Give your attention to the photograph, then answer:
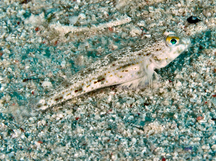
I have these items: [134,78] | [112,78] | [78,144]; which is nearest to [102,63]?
[112,78]

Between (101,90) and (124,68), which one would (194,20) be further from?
(101,90)

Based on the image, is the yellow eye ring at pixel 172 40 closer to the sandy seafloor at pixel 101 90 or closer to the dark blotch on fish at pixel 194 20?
the sandy seafloor at pixel 101 90

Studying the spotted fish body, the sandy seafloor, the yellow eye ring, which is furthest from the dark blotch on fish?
the yellow eye ring

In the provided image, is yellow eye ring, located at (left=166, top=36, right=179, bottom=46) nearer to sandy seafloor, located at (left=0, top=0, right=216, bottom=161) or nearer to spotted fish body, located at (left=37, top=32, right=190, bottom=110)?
spotted fish body, located at (left=37, top=32, right=190, bottom=110)

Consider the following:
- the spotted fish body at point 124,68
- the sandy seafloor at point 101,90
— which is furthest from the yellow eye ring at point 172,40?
the sandy seafloor at point 101,90

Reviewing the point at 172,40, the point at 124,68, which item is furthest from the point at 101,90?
the point at 172,40

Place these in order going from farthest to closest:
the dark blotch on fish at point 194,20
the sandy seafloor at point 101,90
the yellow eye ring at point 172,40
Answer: the dark blotch on fish at point 194,20
the yellow eye ring at point 172,40
the sandy seafloor at point 101,90
